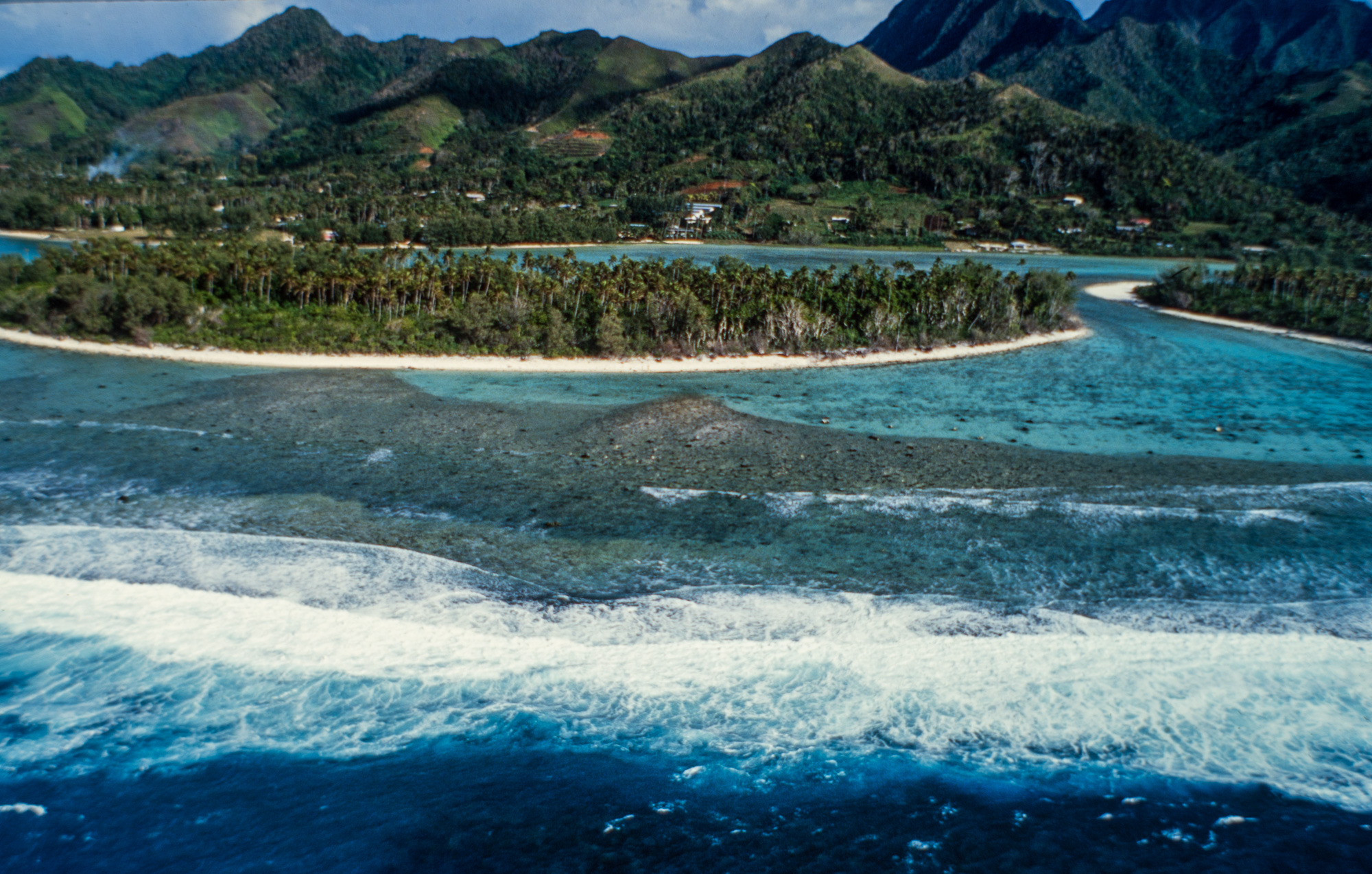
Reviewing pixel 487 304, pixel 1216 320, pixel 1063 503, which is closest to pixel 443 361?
pixel 487 304

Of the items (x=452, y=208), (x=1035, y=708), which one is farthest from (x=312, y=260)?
(x=452, y=208)

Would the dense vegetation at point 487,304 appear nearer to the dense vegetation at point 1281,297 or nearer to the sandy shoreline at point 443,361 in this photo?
the sandy shoreline at point 443,361

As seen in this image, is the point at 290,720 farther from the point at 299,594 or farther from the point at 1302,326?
the point at 1302,326

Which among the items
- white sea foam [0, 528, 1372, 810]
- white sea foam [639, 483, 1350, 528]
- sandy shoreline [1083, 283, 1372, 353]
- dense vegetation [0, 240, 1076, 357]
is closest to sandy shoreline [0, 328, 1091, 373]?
dense vegetation [0, 240, 1076, 357]

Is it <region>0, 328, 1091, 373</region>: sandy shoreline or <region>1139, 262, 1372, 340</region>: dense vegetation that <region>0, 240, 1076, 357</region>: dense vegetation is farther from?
<region>1139, 262, 1372, 340</region>: dense vegetation

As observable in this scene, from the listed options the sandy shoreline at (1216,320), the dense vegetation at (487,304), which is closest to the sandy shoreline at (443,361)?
the dense vegetation at (487,304)
